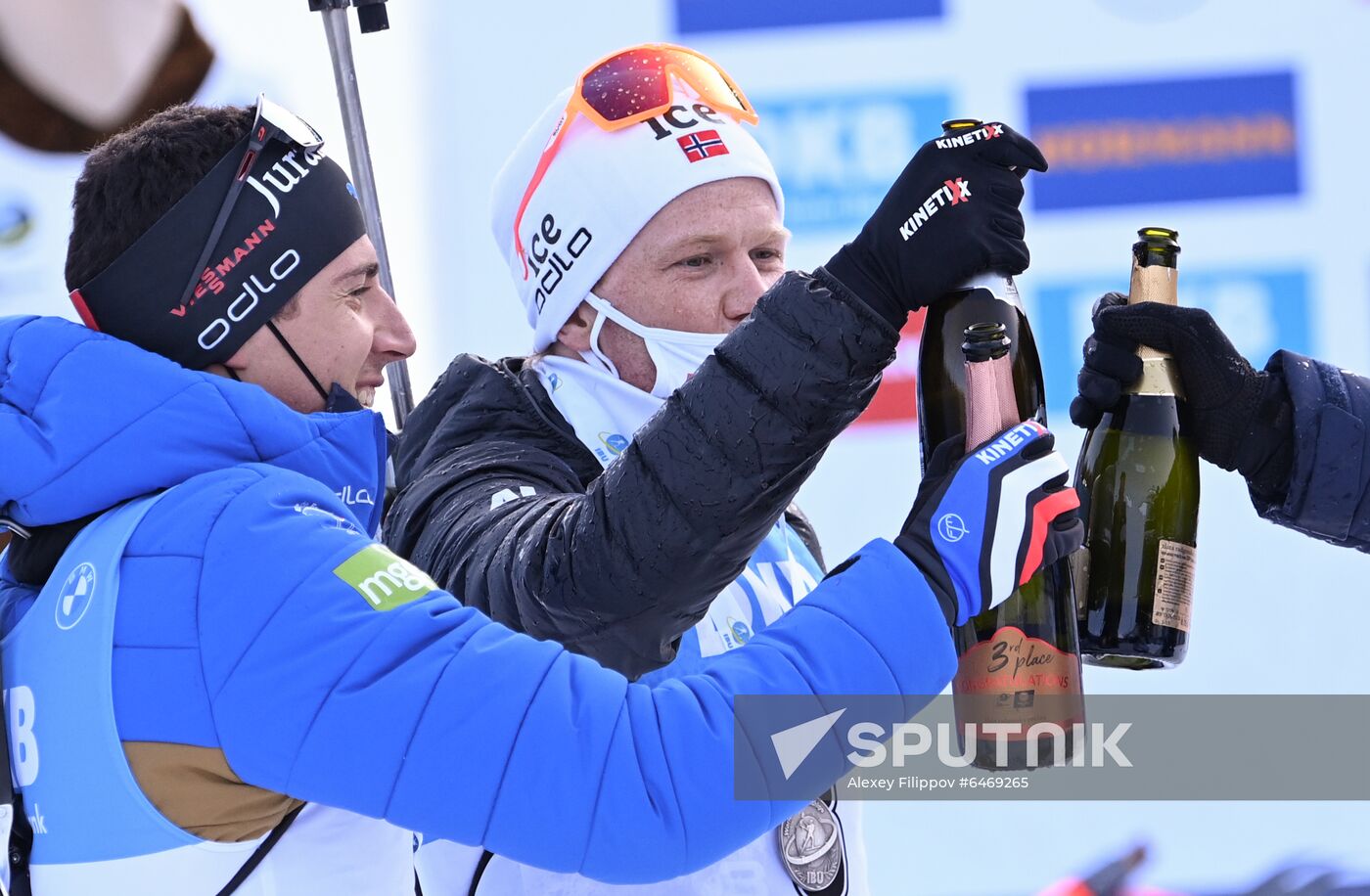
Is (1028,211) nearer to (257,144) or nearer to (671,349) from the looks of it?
(671,349)

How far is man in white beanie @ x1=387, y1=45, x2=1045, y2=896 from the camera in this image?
1261 millimetres

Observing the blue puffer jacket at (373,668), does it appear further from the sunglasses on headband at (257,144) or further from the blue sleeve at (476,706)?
the sunglasses on headband at (257,144)

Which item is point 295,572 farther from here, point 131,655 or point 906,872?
point 906,872

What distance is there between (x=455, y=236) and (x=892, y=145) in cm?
95

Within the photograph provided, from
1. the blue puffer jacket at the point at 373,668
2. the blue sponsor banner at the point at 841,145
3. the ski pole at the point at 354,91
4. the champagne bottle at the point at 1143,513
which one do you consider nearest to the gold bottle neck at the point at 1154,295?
the champagne bottle at the point at 1143,513

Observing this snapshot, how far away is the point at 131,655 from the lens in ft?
3.60

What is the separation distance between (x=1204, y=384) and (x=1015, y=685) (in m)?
0.47

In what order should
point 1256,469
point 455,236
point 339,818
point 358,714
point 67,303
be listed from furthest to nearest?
point 455,236, point 67,303, point 1256,469, point 339,818, point 358,714

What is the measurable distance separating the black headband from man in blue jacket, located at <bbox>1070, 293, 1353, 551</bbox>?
803 millimetres

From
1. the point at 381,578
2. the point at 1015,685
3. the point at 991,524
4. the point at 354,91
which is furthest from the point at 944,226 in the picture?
the point at 354,91

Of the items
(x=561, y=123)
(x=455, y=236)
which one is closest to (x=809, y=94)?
(x=455, y=236)

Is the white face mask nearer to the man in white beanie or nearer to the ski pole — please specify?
the man in white beanie

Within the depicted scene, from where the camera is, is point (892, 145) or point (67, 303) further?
point (892, 145)

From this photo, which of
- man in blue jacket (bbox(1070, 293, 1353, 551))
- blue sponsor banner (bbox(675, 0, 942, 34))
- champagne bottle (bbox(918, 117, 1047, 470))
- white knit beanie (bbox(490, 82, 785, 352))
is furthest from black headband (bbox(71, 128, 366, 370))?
blue sponsor banner (bbox(675, 0, 942, 34))
